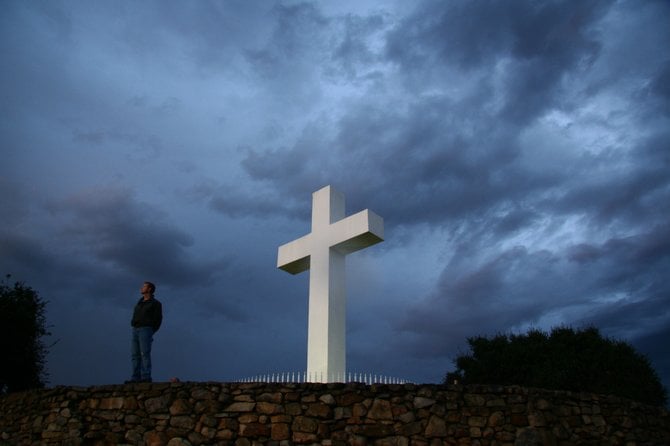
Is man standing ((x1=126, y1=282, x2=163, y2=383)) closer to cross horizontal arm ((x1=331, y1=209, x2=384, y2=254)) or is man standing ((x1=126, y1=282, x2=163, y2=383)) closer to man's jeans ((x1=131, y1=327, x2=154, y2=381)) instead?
man's jeans ((x1=131, y1=327, x2=154, y2=381))

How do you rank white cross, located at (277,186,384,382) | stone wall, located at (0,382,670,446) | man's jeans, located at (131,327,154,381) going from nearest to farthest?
stone wall, located at (0,382,670,446)
man's jeans, located at (131,327,154,381)
white cross, located at (277,186,384,382)

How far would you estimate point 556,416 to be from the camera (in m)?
8.24

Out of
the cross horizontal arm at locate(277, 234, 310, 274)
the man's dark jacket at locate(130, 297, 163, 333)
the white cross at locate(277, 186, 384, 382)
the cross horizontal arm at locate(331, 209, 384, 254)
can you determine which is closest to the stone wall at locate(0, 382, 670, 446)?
the man's dark jacket at locate(130, 297, 163, 333)

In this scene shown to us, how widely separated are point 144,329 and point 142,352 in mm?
385

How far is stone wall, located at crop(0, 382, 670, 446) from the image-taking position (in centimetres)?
783

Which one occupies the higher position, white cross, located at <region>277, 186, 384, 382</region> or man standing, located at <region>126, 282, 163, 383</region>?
white cross, located at <region>277, 186, 384, 382</region>

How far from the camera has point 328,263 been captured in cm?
1240

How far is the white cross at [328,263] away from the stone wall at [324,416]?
3.07 metres

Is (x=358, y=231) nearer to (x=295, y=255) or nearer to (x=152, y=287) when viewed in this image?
(x=295, y=255)

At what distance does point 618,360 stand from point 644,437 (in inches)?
388

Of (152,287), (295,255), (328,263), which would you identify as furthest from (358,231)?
(152,287)

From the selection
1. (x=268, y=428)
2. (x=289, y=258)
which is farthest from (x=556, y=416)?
(x=289, y=258)

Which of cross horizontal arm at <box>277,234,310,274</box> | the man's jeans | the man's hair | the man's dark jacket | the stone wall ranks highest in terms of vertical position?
cross horizontal arm at <box>277,234,310,274</box>

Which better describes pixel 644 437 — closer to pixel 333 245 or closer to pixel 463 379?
pixel 333 245
